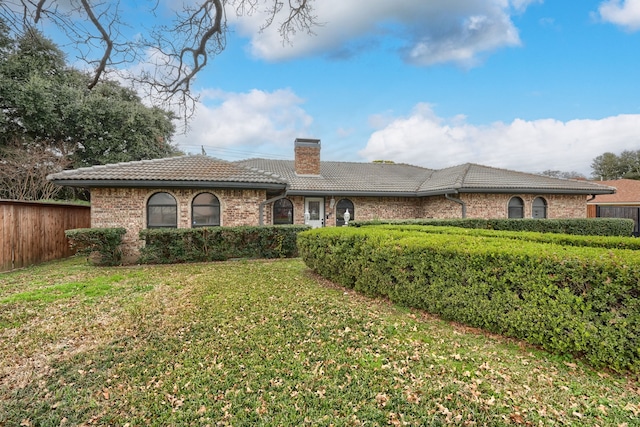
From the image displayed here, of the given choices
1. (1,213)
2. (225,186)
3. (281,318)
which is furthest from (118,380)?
(1,213)

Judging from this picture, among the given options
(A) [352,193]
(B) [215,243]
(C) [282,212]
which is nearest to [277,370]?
(B) [215,243]

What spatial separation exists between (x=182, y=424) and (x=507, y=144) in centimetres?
2211

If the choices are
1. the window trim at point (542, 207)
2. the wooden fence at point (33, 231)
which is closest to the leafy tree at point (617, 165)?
the window trim at point (542, 207)

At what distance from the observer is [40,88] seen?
46.9 ft

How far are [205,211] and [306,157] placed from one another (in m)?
6.94

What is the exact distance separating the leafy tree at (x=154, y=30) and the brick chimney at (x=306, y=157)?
10399 millimetres

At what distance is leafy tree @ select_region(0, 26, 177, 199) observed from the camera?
1388cm

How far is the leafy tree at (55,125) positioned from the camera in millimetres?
13883

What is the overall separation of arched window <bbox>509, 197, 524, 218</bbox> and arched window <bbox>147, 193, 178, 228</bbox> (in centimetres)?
1423

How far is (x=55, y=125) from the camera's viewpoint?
15703 mm

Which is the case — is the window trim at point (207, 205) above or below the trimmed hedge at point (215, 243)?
above

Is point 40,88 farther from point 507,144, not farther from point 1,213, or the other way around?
point 507,144

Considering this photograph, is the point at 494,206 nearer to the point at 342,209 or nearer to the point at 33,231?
the point at 342,209

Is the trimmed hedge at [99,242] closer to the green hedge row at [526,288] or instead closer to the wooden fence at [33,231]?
the wooden fence at [33,231]
